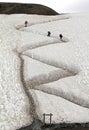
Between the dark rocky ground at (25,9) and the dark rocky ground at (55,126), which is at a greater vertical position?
the dark rocky ground at (25,9)

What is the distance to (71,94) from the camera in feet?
136

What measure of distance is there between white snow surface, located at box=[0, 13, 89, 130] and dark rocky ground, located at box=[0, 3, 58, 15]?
73.2ft

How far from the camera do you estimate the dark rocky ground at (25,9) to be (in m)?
89.2

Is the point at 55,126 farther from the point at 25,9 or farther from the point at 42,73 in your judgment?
the point at 25,9

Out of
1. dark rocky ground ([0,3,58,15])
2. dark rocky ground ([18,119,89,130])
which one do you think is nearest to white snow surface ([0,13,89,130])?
dark rocky ground ([18,119,89,130])

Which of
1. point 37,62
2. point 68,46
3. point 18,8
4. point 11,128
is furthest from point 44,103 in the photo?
point 18,8

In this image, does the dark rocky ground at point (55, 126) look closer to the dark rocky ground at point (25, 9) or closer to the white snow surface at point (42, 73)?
the white snow surface at point (42, 73)

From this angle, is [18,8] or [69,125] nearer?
[69,125]

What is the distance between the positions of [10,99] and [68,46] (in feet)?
61.6

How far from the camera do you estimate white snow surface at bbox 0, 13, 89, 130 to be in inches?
1497

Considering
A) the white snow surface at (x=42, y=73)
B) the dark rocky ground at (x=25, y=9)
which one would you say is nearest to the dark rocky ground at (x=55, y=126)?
the white snow surface at (x=42, y=73)

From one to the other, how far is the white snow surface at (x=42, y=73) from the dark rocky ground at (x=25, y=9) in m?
22.3

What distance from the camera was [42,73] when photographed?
45.1 meters

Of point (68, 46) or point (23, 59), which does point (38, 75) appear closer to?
point (23, 59)
